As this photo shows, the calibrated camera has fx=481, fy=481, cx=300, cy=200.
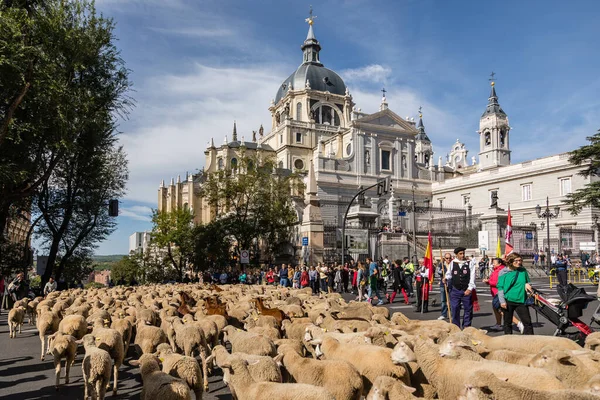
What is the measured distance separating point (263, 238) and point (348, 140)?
113 ft

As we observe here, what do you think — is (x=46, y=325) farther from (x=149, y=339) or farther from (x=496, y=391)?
(x=496, y=391)

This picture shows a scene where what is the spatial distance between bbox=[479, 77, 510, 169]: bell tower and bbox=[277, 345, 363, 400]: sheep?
79259 millimetres

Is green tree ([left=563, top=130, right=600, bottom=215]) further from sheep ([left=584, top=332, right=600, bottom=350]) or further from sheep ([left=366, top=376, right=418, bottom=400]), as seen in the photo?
sheep ([left=366, top=376, right=418, bottom=400])

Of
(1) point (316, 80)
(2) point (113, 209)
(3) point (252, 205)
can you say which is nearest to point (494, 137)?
(1) point (316, 80)

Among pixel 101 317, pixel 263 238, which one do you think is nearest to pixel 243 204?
pixel 263 238

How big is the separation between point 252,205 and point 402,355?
1260 inches

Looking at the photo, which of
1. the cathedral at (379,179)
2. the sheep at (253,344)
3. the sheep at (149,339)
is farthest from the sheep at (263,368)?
the cathedral at (379,179)

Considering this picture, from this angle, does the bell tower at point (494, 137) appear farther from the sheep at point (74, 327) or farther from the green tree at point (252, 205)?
the sheep at point (74, 327)

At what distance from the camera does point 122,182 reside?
3073cm

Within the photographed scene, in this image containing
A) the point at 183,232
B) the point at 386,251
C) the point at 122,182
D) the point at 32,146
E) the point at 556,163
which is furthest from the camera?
the point at 556,163

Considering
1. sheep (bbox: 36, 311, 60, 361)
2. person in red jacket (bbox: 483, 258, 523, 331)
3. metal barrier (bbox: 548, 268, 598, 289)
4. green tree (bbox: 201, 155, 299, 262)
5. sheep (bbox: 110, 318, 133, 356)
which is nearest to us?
sheep (bbox: 110, 318, 133, 356)

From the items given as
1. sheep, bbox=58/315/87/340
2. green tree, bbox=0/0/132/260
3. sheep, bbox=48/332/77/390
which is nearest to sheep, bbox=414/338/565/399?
sheep, bbox=48/332/77/390

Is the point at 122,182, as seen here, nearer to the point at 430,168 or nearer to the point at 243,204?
the point at 243,204

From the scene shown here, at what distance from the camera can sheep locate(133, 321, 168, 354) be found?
7500mm
